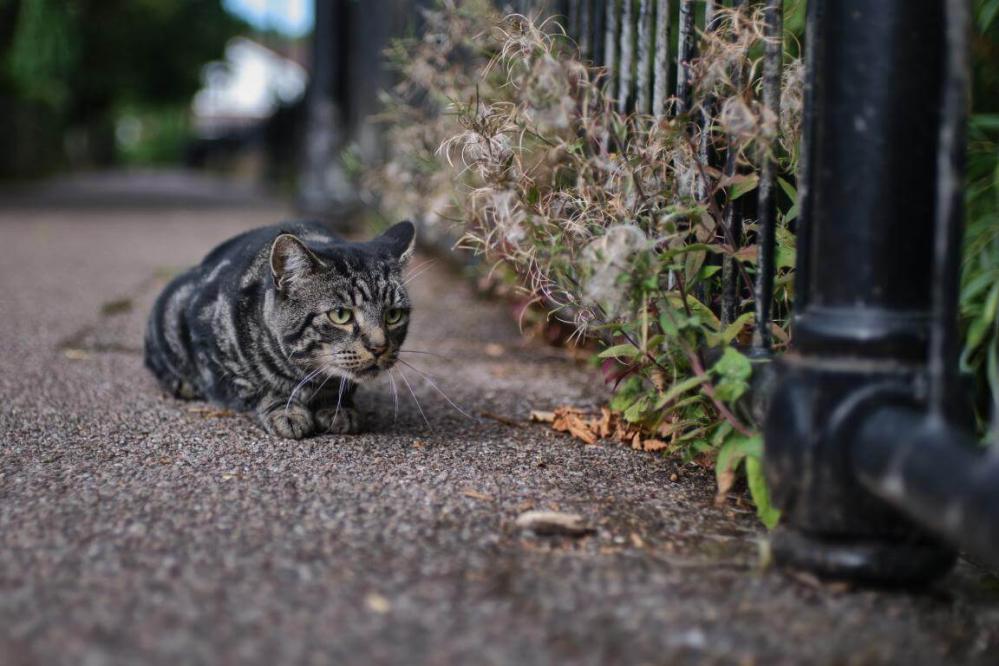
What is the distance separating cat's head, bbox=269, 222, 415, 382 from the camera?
2.42m

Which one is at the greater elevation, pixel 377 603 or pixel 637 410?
pixel 637 410

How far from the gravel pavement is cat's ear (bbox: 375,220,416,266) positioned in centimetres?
43

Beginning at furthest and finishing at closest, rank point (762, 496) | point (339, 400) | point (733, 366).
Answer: point (339, 400) → point (733, 366) → point (762, 496)

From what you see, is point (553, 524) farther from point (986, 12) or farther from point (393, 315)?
point (986, 12)

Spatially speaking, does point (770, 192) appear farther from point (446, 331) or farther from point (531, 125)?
point (446, 331)

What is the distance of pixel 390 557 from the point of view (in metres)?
1.60

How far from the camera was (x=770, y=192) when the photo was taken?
71.9 inches

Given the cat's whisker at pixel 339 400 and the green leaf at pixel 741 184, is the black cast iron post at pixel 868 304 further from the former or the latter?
the cat's whisker at pixel 339 400

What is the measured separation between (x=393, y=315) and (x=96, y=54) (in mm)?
16790

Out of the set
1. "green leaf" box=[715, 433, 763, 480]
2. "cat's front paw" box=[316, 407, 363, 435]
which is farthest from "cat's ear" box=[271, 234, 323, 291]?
"green leaf" box=[715, 433, 763, 480]

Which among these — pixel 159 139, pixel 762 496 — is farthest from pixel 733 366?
pixel 159 139

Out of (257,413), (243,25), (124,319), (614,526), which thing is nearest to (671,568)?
(614,526)

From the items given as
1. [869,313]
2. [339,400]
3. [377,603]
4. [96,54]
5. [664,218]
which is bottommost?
[377,603]

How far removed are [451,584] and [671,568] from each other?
36 centimetres
